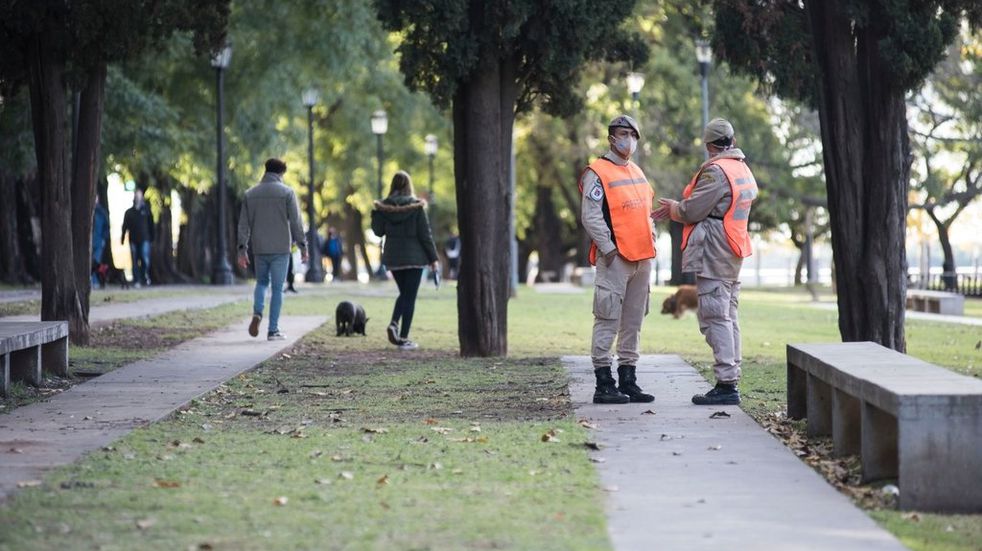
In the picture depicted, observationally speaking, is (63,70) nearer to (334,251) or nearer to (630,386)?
(630,386)

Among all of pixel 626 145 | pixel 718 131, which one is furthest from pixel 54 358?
pixel 718 131

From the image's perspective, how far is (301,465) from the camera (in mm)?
8648

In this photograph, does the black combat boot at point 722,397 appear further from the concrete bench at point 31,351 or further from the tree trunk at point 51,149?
Answer: the tree trunk at point 51,149

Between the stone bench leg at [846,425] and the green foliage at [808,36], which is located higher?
the green foliage at [808,36]

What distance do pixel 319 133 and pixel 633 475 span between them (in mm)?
48635

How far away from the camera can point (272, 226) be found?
17.9 m

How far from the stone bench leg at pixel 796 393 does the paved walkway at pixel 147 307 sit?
11.8 m

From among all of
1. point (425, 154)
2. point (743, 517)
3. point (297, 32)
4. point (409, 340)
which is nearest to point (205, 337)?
point (409, 340)

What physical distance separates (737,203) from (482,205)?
6.03 metres

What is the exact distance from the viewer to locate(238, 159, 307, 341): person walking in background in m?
17.9

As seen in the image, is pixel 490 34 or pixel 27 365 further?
pixel 490 34

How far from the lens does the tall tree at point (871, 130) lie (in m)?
14.7

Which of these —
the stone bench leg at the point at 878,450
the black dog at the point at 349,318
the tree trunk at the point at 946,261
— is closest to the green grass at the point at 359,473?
the stone bench leg at the point at 878,450

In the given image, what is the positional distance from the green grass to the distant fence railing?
29.1 meters
